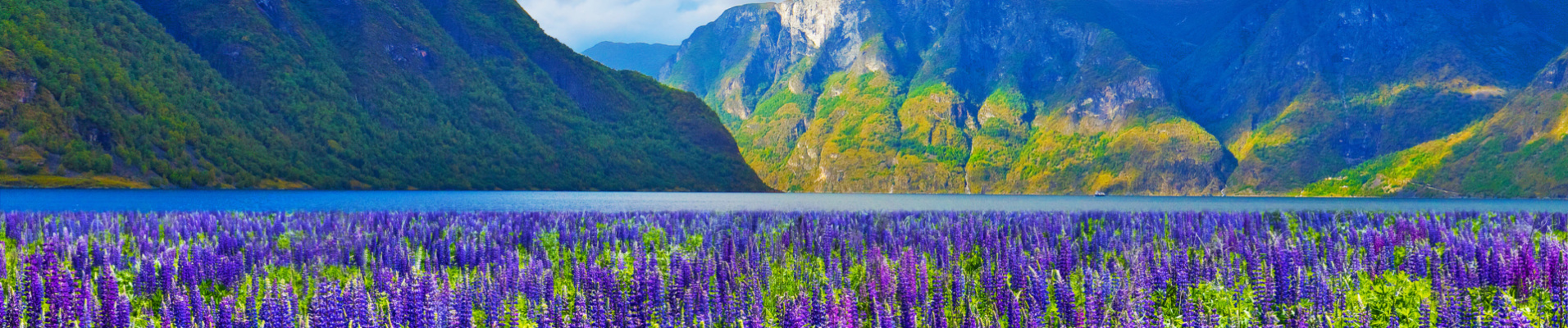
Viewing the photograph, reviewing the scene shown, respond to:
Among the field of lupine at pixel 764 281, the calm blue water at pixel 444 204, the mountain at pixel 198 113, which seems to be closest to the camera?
the field of lupine at pixel 764 281

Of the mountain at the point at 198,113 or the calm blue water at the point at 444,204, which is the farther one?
the mountain at the point at 198,113

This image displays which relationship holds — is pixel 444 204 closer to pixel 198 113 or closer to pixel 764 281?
pixel 764 281

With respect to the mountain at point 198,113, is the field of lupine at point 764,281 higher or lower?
lower

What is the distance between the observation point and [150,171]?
141m

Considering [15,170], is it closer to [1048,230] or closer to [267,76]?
[267,76]

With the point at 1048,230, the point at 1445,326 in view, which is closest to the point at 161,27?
the point at 1048,230

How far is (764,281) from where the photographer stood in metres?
12.0

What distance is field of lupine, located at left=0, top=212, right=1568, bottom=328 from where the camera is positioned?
8109 mm

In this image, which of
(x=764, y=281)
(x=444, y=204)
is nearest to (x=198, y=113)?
(x=444, y=204)

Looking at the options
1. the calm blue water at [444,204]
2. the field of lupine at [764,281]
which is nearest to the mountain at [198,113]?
the calm blue water at [444,204]

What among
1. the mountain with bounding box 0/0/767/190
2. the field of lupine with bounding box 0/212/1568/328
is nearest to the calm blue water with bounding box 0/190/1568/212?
the mountain with bounding box 0/0/767/190

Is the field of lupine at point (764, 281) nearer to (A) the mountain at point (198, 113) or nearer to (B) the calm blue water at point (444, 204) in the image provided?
(B) the calm blue water at point (444, 204)

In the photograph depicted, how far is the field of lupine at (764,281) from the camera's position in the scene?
8109 millimetres

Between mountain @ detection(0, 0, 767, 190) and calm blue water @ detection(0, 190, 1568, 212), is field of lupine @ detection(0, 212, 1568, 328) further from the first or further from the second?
mountain @ detection(0, 0, 767, 190)
